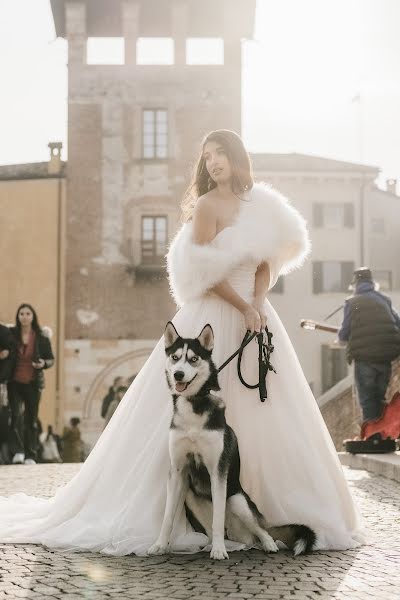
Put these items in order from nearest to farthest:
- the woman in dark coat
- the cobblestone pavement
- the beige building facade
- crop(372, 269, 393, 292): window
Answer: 1. the cobblestone pavement
2. the woman in dark coat
3. the beige building facade
4. crop(372, 269, 393, 292): window

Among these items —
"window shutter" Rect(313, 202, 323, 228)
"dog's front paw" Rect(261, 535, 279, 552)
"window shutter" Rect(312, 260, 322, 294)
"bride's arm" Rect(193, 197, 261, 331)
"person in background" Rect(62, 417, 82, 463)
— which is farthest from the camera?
"window shutter" Rect(313, 202, 323, 228)

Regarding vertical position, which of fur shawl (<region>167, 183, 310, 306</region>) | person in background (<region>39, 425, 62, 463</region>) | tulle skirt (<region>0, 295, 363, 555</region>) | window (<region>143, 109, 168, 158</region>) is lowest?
person in background (<region>39, 425, 62, 463</region>)

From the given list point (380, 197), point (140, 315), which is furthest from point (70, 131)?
point (380, 197)

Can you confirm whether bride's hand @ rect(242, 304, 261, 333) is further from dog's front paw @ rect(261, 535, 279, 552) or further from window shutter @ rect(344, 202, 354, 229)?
window shutter @ rect(344, 202, 354, 229)

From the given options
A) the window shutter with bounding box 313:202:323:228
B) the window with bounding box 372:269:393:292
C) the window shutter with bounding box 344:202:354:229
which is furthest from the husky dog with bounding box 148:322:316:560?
the window with bounding box 372:269:393:292

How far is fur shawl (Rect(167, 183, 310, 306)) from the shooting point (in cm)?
503

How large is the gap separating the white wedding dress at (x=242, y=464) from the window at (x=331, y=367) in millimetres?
31394

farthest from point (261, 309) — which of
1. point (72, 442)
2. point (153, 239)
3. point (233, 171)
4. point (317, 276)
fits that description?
point (317, 276)

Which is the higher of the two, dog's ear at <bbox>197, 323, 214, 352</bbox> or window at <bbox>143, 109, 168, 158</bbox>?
window at <bbox>143, 109, 168, 158</bbox>

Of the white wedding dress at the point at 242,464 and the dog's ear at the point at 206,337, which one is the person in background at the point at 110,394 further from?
the dog's ear at the point at 206,337

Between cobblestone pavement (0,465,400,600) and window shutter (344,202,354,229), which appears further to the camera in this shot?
window shutter (344,202,354,229)

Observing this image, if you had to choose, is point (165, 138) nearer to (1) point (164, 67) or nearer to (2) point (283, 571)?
(1) point (164, 67)

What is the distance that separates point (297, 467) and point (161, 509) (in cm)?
74

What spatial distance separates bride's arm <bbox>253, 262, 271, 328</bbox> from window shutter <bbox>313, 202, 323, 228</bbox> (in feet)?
109
